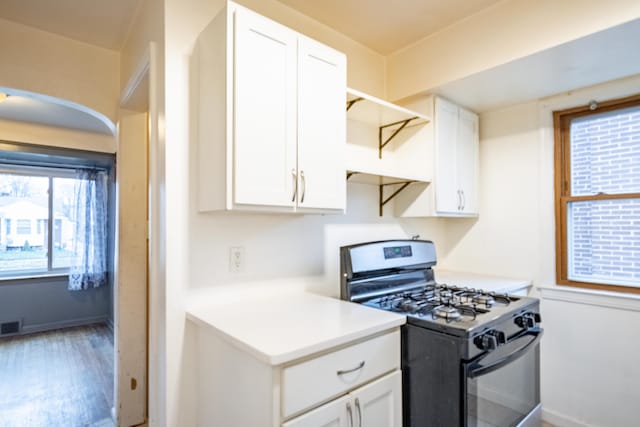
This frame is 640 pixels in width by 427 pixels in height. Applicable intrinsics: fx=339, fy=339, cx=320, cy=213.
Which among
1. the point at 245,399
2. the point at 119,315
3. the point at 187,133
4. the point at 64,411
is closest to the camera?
the point at 245,399

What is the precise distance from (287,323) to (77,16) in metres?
1.90

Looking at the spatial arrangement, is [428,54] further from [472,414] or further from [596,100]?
[472,414]

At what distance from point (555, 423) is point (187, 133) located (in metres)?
2.75

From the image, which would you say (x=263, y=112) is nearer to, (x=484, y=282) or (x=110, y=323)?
(x=484, y=282)

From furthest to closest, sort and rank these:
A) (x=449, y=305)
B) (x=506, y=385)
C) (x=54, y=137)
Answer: (x=54, y=137) → (x=449, y=305) → (x=506, y=385)

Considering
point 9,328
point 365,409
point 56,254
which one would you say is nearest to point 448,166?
point 365,409

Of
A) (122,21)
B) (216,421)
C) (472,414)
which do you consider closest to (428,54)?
(122,21)

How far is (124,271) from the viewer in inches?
83.4

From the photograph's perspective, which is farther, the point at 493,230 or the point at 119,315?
the point at 493,230

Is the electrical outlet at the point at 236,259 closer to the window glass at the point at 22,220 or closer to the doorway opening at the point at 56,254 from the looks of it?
the doorway opening at the point at 56,254

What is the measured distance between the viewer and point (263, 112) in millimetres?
1346

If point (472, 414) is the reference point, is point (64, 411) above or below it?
below

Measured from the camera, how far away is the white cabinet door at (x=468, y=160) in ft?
7.78

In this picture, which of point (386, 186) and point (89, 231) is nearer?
point (386, 186)
